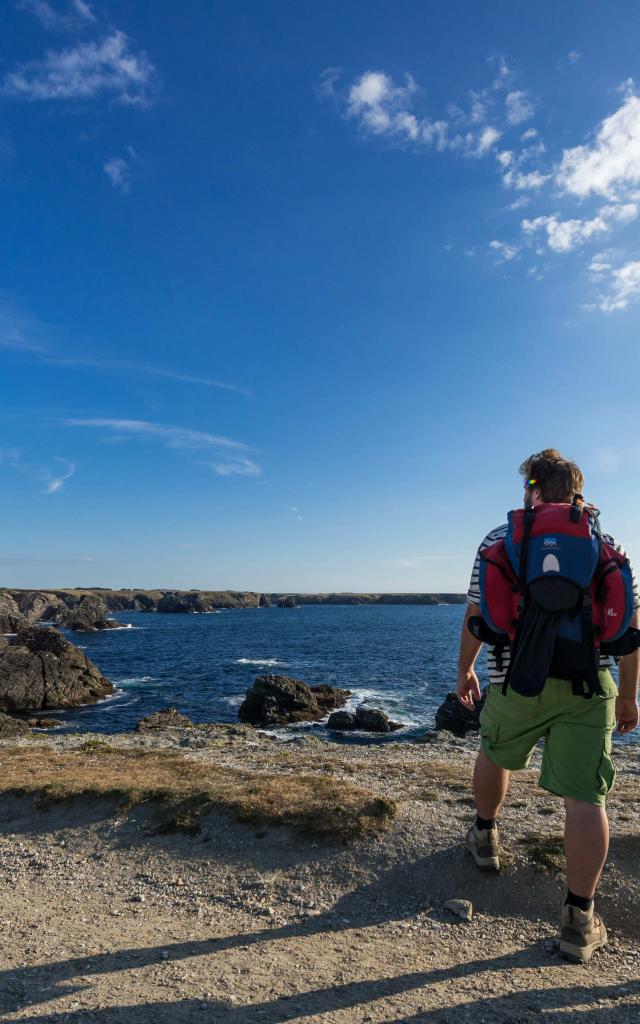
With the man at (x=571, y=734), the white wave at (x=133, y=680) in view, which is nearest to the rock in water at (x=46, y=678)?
the white wave at (x=133, y=680)

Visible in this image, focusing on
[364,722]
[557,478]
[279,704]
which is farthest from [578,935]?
[279,704]

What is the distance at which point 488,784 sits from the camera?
18.8 feet

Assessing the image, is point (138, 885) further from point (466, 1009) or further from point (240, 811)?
point (466, 1009)

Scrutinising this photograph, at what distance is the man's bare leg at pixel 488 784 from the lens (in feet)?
18.4

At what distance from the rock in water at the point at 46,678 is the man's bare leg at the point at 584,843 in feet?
138

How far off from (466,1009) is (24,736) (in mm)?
27802

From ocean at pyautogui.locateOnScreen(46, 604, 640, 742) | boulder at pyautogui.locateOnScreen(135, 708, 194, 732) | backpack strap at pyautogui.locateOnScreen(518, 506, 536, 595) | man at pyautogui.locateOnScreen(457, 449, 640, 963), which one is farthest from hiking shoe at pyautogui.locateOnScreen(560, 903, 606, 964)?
ocean at pyautogui.locateOnScreen(46, 604, 640, 742)

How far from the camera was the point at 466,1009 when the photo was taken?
13.9 ft

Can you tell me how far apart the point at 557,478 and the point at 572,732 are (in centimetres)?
216

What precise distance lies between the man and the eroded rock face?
30746 millimetres

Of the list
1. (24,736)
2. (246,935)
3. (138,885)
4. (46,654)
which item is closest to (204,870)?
Answer: (138,885)

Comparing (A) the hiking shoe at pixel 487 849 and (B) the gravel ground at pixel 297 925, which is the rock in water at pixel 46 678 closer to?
(B) the gravel ground at pixel 297 925

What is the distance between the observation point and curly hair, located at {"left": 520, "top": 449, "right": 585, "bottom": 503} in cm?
515

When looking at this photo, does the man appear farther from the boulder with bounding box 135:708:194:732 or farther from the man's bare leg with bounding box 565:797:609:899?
the boulder with bounding box 135:708:194:732
